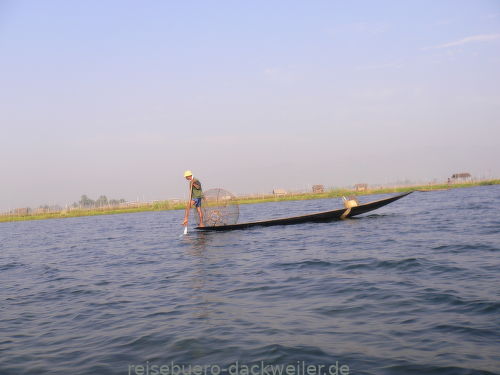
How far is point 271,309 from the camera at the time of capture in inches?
213

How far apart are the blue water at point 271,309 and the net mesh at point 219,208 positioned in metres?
4.04

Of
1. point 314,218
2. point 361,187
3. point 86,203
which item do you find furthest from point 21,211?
point 314,218

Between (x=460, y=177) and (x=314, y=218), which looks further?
(x=460, y=177)

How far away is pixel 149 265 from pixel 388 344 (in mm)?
6521

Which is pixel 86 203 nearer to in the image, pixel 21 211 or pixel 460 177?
pixel 21 211

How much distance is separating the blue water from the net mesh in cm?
404

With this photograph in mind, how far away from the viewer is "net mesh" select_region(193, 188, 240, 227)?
1464 cm

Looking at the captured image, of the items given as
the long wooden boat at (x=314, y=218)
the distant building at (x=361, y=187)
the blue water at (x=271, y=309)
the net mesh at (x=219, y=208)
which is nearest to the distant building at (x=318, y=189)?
the distant building at (x=361, y=187)

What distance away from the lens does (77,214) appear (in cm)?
4847

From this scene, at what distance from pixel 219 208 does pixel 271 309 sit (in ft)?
31.8

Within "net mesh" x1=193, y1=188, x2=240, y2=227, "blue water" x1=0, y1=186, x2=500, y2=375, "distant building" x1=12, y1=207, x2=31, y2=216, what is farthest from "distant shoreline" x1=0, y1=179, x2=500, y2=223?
"blue water" x1=0, y1=186, x2=500, y2=375

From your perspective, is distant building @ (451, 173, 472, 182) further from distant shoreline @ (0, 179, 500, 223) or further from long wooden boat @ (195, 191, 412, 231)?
long wooden boat @ (195, 191, 412, 231)

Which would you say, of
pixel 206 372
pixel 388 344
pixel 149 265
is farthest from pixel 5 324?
pixel 388 344

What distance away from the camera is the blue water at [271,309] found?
399 cm
